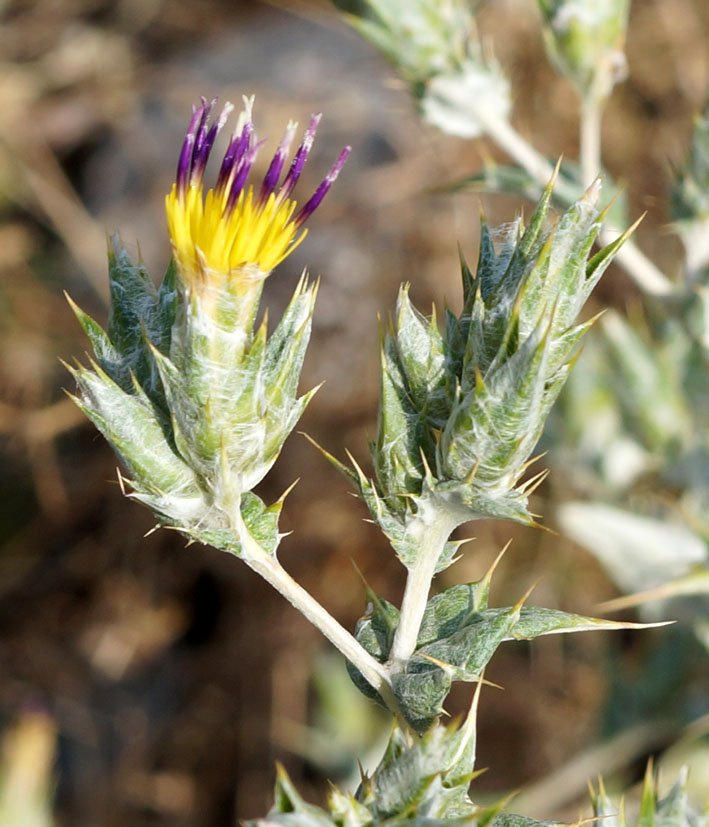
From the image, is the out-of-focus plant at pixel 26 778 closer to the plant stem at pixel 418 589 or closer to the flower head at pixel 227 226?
the plant stem at pixel 418 589

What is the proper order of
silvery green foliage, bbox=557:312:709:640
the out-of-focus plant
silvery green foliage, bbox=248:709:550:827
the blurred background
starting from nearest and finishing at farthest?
silvery green foliage, bbox=248:709:550:827 → silvery green foliage, bbox=557:312:709:640 → the out-of-focus plant → the blurred background

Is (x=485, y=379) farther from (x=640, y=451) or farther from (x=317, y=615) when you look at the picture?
(x=640, y=451)

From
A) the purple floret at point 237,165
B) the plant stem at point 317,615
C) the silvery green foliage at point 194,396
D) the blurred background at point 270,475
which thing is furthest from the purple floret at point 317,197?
the blurred background at point 270,475

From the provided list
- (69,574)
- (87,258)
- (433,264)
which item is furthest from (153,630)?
(433,264)

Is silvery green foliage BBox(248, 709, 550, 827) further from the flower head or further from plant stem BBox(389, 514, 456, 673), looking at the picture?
the flower head

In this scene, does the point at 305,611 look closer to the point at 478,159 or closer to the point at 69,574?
the point at 69,574

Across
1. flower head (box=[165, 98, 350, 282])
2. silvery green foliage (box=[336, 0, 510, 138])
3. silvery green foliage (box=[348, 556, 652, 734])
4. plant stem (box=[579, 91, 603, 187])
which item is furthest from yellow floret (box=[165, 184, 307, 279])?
plant stem (box=[579, 91, 603, 187])

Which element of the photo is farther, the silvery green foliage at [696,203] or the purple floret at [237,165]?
the silvery green foliage at [696,203]
